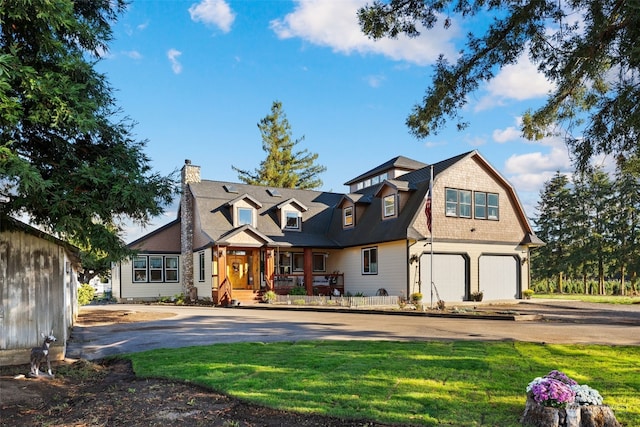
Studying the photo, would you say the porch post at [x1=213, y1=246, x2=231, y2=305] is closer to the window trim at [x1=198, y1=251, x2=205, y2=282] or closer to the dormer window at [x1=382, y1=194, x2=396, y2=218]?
the window trim at [x1=198, y1=251, x2=205, y2=282]

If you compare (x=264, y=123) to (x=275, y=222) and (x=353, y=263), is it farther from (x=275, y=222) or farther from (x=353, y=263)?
(x=353, y=263)

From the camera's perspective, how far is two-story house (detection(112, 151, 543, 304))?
2395 centimetres

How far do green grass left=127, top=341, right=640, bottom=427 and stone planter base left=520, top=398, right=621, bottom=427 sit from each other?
13.3 inches

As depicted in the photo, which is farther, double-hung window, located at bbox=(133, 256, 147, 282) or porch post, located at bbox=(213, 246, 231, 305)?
double-hung window, located at bbox=(133, 256, 147, 282)

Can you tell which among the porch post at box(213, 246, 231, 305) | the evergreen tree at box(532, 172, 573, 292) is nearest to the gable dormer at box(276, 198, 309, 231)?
the porch post at box(213, 246, 231, 305)

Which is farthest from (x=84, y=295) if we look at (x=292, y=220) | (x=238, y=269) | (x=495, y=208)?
(x=495, y=208)

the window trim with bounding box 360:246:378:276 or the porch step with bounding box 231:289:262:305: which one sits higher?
the window trim with bounding box 360:246:378:276

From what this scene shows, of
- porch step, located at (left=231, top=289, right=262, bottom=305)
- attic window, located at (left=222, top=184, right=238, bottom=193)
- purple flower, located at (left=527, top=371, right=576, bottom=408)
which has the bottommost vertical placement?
porch step, located at (left=231, top=289, right=262, bottom=305)

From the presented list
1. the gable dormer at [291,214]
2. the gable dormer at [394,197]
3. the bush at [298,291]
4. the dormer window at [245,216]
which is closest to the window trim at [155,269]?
the dormer window at [245,216]

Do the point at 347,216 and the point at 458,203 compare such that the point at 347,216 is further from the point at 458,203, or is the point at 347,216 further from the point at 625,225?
the point at 625,225

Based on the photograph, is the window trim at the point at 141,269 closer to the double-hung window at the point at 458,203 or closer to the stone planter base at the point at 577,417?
the double-hung window at the point at 458,203

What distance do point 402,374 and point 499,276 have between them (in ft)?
65.9

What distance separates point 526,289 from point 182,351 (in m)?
21.8

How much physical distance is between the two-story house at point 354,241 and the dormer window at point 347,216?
6cm
